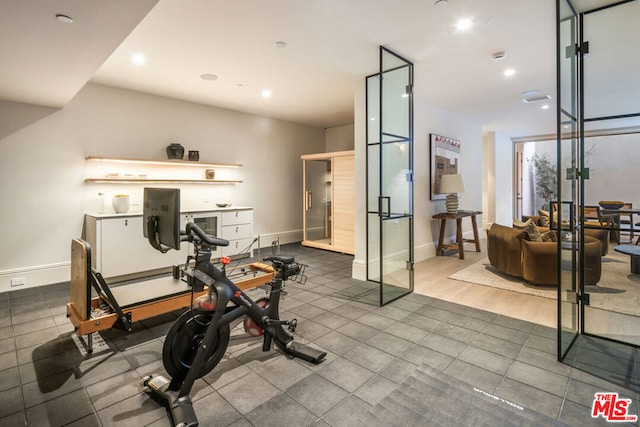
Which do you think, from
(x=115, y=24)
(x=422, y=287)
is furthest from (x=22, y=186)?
(x=422, y=287)

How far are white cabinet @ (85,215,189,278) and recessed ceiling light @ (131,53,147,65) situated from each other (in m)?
1.93

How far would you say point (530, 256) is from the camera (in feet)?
13.0

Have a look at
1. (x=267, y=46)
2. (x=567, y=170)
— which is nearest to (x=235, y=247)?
(x=267, y=46)

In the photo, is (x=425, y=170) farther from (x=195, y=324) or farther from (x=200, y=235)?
(x=195, y=324)

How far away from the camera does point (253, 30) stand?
3031mm

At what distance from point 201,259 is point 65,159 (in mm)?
3747

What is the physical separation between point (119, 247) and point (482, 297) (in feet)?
14.9

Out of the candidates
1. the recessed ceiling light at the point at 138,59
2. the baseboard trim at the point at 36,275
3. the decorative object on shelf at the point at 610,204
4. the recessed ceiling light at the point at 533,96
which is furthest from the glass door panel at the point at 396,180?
the baseboard trim at the point at 36,275

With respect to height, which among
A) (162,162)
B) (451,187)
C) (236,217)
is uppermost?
(162,162)

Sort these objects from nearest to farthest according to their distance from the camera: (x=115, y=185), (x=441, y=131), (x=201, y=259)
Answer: (x=201, y=259) → (x=115, y=185) → (x=441, y=131)

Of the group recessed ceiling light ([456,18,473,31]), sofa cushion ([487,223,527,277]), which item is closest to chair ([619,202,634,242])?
sofa cushion ([487,223,527,277])

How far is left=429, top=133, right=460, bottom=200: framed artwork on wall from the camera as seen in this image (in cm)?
583

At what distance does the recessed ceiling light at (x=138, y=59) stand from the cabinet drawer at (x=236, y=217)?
8.20 feet

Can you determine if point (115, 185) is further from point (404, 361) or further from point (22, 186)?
point (404, 361)
